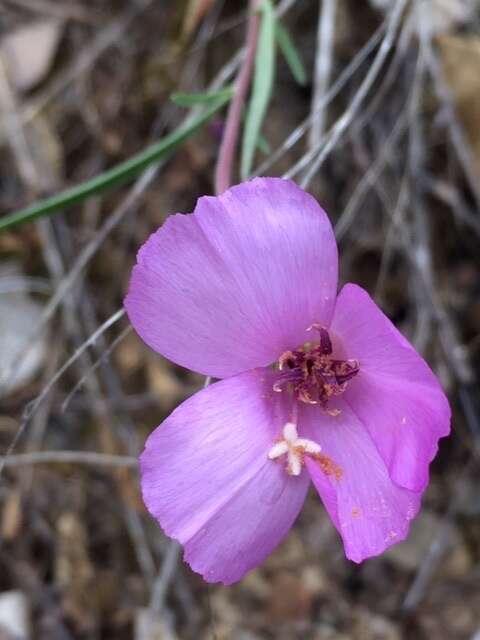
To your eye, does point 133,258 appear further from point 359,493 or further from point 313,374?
point 359,493

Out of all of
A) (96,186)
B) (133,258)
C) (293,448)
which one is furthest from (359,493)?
(133,258)

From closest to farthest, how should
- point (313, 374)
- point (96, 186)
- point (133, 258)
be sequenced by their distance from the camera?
point (313, 374)
point (96, 186)
point (133, 258)

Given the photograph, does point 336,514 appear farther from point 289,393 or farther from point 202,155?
point 202,155

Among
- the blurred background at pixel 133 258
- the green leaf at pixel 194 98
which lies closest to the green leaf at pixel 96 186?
the green leaf at pixel 194 98

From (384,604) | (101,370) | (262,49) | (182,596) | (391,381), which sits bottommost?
(384,604)

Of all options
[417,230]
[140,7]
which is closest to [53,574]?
[417,230]

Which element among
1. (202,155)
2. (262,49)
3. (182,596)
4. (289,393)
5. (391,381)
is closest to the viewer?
(391,381)
